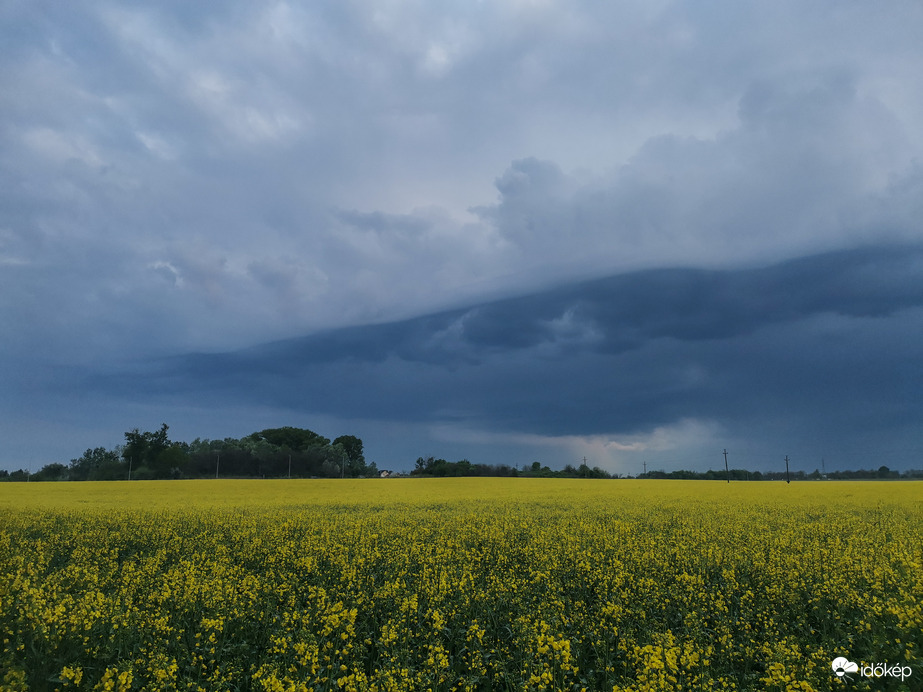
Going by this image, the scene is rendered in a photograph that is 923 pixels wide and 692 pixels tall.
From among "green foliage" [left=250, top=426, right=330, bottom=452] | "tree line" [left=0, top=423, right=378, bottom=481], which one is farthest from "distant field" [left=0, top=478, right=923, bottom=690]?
"green foliage" [left=250, top=426, right=330, bottom=452]

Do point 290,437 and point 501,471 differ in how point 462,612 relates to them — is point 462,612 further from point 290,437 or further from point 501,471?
point 290,437

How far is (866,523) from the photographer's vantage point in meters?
18.3

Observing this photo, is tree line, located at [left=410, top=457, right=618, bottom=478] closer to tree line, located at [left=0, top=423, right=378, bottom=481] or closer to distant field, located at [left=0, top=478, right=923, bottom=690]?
tree line, located at [left=0, top=423, right=378, bottom=481]

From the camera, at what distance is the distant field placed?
6523mm

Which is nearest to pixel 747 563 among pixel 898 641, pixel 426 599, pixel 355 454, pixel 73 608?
pixel 898 641

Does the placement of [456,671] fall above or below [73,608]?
below

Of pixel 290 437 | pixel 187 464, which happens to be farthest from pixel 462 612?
pixel 290 437

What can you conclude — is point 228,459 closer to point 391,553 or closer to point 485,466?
point 485,466

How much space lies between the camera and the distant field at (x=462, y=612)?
6523 millimetres

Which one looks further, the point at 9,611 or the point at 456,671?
the point at 9,611

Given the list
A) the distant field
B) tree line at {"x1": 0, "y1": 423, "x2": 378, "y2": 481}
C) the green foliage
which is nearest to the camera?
the distant field

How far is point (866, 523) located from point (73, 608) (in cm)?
2267

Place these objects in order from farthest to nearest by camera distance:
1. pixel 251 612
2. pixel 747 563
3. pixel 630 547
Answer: pixel 630 547, pixel 747 563, pixel 251 612

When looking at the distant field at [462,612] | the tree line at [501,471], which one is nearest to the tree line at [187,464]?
the tree line at [501,471]
